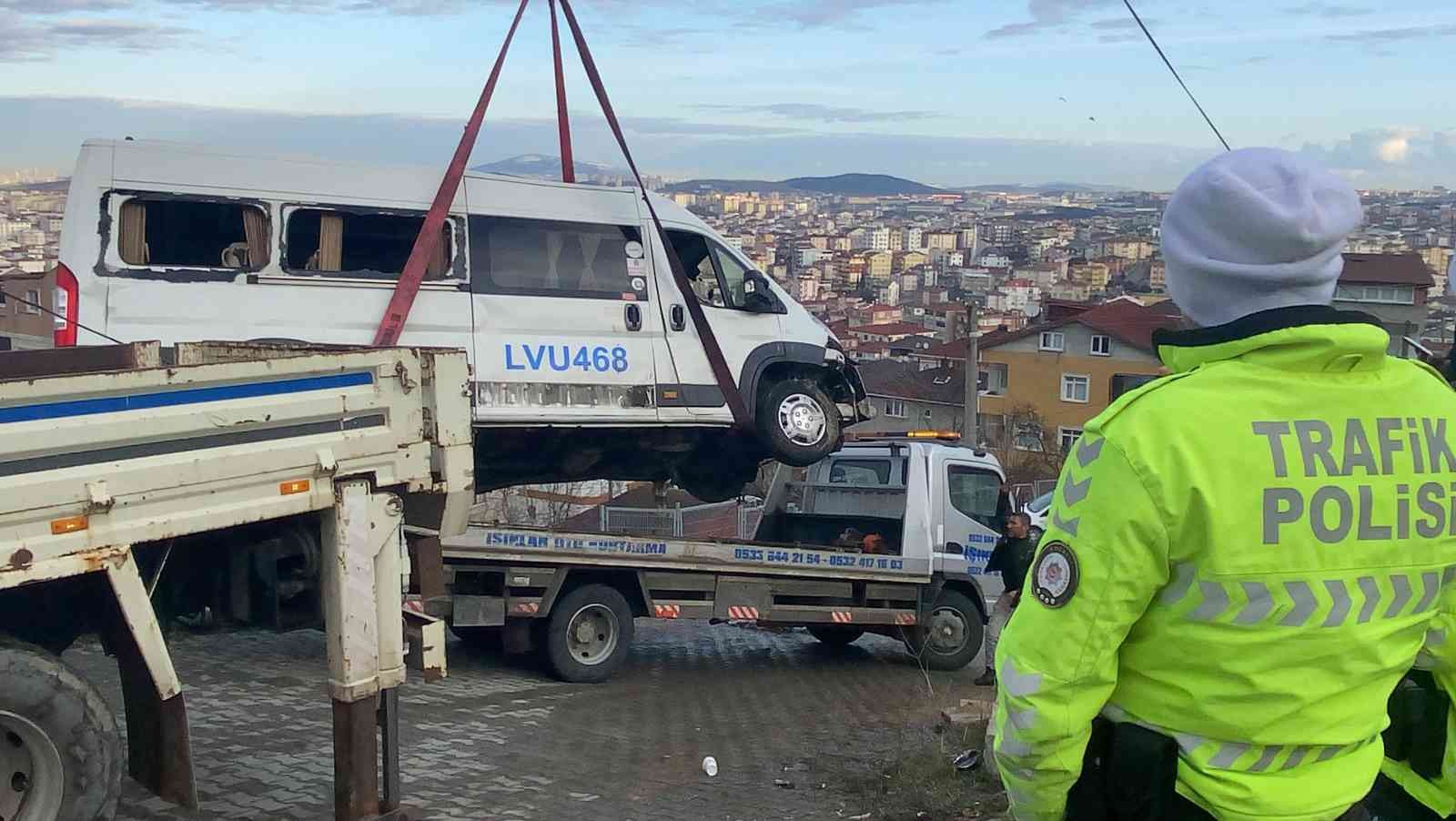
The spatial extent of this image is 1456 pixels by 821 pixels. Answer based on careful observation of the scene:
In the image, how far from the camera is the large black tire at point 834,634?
11.7 m

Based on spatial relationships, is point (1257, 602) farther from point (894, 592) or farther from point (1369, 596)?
point (894, 592)

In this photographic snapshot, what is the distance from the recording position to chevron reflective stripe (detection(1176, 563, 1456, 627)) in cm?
189

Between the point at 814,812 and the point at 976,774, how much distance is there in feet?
2.65

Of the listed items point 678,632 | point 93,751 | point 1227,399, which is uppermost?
point 1227,399

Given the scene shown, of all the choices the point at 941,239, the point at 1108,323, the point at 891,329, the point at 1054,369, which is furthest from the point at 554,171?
the point at 941,239

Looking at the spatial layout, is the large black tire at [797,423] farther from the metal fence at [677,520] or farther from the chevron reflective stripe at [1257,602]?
the chevron reflective stripe at [1257,602]

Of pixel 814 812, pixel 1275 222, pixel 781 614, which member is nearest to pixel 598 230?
pixel 781 614

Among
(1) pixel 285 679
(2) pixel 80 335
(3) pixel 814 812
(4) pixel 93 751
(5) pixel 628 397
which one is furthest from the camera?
(5) pixel 628 397

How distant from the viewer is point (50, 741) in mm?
4188

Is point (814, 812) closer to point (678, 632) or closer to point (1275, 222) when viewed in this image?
point (1275, 222)

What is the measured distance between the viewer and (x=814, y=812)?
6324mm

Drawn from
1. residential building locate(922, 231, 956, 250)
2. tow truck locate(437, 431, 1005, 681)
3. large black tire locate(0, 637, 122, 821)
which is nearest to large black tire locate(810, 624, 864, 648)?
tow truck locate(437, 431, 1005, 681)

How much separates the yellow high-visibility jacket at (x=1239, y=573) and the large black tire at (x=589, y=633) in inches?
297

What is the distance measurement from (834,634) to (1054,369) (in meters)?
47.4
